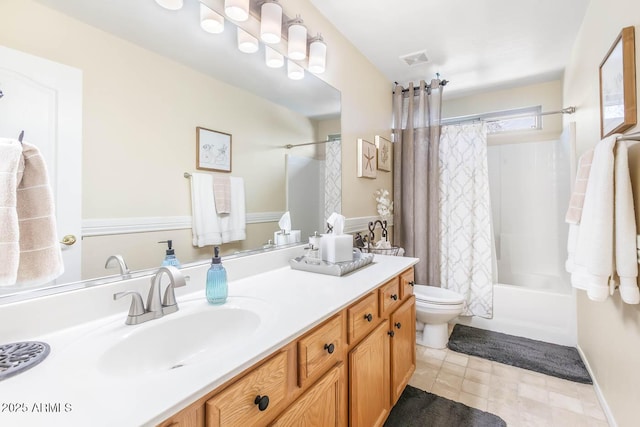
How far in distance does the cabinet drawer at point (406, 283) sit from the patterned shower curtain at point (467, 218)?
122 cm

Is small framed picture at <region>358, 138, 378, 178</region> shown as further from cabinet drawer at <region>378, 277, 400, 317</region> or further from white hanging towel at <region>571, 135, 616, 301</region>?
white hanging towel at <region>571, 135, 616, 301</region>

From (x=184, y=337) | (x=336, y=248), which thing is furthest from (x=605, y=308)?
(x=184, y=337)

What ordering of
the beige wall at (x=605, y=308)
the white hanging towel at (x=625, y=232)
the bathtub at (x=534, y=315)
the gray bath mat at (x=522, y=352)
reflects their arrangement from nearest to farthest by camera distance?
the white hanging towel at (x=625, y=232)
the beige wall at (x=605, y=308)
the gray bath mat at (x=522, y=352)
the bathtub at (x=534, y=315)

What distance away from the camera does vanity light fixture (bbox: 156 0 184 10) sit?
1.10 meters

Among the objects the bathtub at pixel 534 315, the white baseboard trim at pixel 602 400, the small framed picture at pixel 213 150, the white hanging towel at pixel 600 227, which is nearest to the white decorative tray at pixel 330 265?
the small framed picture at pixel 213 150

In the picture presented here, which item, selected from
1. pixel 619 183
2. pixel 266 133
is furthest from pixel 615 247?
pixel 266 133

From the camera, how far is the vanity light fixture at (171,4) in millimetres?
1104

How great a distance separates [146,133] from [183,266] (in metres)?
0.51

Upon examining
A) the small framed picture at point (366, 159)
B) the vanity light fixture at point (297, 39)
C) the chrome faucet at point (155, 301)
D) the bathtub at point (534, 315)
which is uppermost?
the vanity light fixture at point (297, 39)

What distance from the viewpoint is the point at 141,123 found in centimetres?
104

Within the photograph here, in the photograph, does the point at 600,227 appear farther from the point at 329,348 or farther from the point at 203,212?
the point at 203,212

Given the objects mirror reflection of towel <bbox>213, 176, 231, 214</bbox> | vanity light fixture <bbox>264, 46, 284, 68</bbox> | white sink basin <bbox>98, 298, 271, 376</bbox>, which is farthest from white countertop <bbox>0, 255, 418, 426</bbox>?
vanity light fixture <bbox>264, 46, 284, 68</bbox>

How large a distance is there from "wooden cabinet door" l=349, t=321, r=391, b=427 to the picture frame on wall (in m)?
1.38

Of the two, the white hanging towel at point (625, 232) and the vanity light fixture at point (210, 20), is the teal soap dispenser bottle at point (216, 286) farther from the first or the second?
the white hanging towel at point (625, 232)
